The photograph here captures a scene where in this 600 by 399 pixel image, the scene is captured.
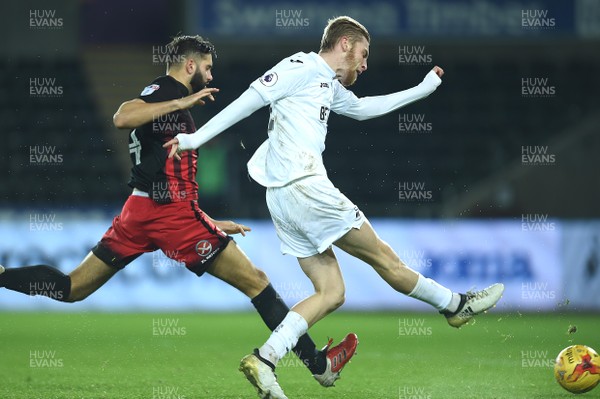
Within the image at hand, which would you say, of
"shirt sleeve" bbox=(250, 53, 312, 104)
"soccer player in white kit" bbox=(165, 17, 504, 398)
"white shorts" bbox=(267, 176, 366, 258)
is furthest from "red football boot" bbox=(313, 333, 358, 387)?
"shirt sleeve" bbox=(250, 53, 312, 104)

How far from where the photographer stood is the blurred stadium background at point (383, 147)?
13734 millimetres

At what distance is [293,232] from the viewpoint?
623cm

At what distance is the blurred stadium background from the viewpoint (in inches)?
541

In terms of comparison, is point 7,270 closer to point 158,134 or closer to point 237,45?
point 158,134

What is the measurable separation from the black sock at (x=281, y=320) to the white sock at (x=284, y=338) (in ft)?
1.38

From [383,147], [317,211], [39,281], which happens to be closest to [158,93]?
[317,211]

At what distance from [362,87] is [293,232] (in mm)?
13285

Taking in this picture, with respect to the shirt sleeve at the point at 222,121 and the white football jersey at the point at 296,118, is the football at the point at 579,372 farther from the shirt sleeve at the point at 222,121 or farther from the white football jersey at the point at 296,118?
the shirt sleeve at the point at 222,121

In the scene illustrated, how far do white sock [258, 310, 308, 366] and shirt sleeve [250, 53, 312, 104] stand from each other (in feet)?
4.23

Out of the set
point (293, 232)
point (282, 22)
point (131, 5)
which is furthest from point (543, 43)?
point (293, 232)

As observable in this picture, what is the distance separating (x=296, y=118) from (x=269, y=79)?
31 cm

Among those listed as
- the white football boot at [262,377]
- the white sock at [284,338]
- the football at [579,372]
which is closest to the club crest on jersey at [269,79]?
the white sock at [284,338]

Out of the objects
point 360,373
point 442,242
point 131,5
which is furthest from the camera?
point 131,5

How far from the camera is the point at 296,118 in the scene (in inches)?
239
